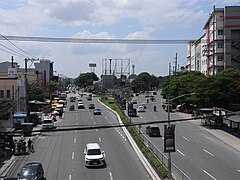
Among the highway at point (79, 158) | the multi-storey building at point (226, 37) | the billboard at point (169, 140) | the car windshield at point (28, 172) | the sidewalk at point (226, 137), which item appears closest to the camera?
the car windshield at point (28, 172)

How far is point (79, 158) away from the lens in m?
39.1

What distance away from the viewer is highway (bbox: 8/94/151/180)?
3178cm

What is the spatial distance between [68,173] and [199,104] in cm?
3873

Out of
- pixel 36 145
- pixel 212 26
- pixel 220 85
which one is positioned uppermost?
pixel 212 26

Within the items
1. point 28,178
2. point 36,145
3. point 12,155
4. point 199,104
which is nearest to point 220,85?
point 199,104

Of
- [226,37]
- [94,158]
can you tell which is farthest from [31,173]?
[226,37]

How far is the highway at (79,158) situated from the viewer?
31.8 metres

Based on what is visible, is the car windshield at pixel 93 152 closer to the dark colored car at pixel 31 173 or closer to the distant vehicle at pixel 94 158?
the distant vehicle at pixel 94 158

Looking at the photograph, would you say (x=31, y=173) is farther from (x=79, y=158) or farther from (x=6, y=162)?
(x=79, y=158)

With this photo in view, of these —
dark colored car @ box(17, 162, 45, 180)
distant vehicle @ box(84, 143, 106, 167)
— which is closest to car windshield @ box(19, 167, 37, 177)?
dark colored car @ box(17, 162, 45, 180)

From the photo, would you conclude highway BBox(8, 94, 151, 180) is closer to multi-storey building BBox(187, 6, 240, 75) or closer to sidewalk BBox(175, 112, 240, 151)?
sidewalk BBox(175, 112, 240, 151)

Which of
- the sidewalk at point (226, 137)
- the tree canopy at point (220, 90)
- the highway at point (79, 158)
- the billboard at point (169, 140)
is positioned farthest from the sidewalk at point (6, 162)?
the tree canopy at point (220, 90)

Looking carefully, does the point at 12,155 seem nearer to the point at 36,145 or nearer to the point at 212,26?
the point at 36,145

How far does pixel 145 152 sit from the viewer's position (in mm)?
37812
